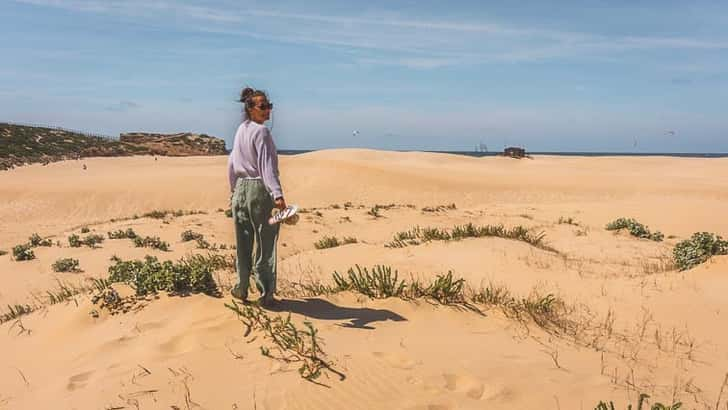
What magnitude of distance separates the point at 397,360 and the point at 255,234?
5.97ft

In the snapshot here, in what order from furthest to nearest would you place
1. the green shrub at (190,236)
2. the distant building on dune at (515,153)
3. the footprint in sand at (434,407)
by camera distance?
1. the distant building on dune at (515,153)
2. the green shrub at (190,236)
3. the footprint in sand at (434,407)

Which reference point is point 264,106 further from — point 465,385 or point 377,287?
point 465,385

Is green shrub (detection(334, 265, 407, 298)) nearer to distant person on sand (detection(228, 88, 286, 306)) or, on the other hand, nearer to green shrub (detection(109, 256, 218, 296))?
distant person on sand (detection(228, 88, 286, 306))

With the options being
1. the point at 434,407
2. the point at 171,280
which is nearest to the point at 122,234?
the point at 171,280

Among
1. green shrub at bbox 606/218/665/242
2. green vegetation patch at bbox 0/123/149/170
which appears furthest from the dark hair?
green vegetation patch at bbox 0/123/149/170

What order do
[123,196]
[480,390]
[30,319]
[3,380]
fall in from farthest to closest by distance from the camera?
[123,196]
[30,319]
[3,380]
[480,390]

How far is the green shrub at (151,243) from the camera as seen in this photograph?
12.2 metres

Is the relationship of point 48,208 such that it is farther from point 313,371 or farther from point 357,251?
point 313,371

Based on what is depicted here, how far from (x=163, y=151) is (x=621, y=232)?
4254 cm

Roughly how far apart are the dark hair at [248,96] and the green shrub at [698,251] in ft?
24.0

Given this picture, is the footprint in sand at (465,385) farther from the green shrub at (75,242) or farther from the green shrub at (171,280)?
the green shrub at (75,242)

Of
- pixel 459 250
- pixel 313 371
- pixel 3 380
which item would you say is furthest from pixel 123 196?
pixel 313 371

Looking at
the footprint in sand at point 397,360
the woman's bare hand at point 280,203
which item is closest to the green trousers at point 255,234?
the woman's bare hand at point 280,203

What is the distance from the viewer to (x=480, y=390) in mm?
3764
